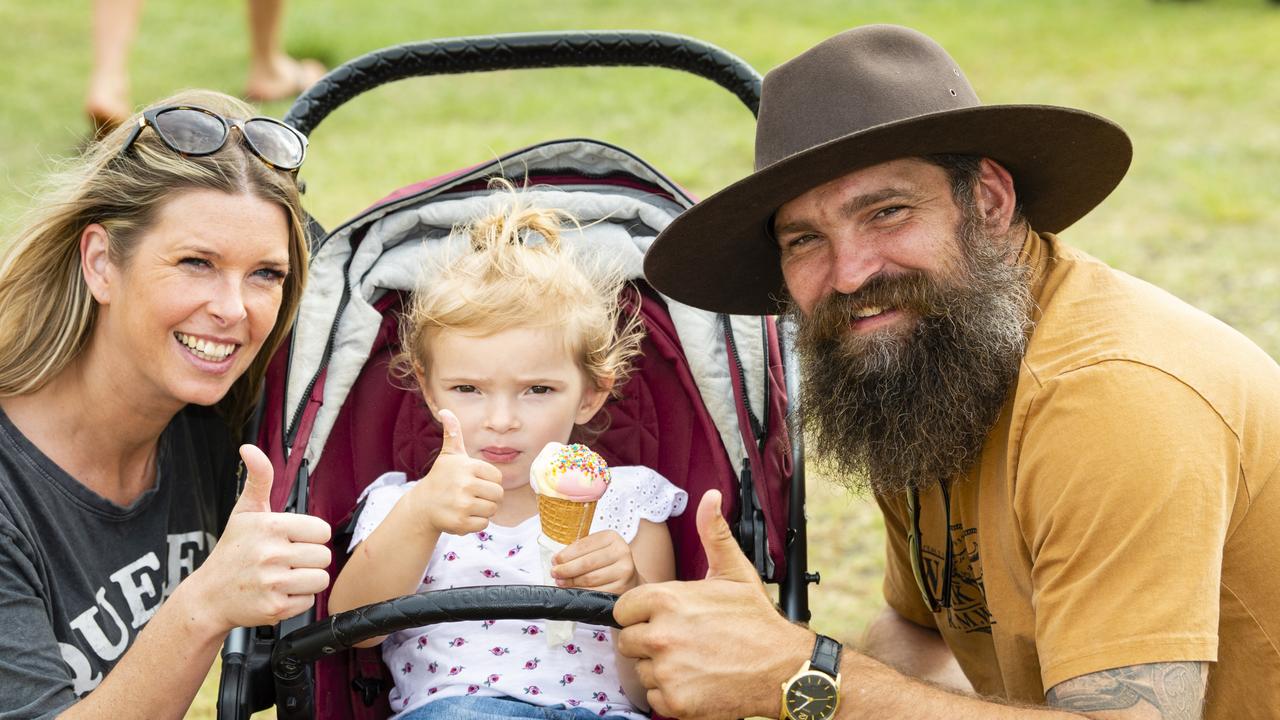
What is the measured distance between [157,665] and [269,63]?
8.20 meters

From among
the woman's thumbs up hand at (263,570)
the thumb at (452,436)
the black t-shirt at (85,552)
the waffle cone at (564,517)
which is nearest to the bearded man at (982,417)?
the waffle cone at (564,517)

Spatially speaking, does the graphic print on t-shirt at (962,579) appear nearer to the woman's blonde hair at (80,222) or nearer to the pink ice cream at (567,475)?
the pink ice cream at (567,475)

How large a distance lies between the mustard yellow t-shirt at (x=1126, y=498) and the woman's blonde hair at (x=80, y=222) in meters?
1.60

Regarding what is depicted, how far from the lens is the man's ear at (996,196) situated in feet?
8.45

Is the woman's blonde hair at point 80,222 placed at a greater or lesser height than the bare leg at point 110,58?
lesser

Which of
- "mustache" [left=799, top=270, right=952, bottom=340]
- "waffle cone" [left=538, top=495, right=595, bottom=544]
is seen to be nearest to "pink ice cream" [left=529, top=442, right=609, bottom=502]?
"waffle cone" [left=538, top=495, right=595, bottom=544]

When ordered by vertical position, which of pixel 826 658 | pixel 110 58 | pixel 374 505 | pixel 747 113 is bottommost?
pixel 826 658

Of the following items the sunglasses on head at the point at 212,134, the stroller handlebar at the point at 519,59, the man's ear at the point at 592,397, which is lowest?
the man's ear at the point at 592,397

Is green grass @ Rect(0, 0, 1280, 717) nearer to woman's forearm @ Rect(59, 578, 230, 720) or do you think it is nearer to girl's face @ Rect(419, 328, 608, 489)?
girl's face @ Rect(419, 328, 608, 489)

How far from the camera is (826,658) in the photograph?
2229 millimetres

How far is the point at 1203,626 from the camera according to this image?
2104mm

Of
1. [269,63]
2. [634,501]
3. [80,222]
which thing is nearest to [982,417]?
[634,501]

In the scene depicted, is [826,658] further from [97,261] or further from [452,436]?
[97,261]

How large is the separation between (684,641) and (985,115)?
1.11 meters
